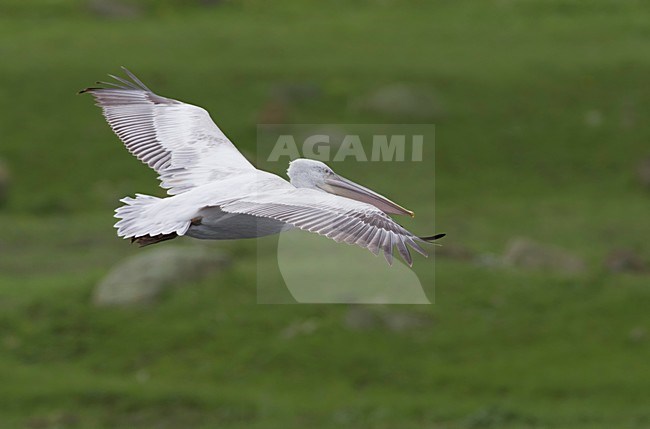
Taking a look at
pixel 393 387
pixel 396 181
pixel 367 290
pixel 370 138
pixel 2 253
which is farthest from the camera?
pixel 370 138

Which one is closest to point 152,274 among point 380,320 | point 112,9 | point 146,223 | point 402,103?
point 380,320

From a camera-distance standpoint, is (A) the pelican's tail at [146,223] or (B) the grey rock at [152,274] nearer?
(A) the pelican's tail at [146,223]

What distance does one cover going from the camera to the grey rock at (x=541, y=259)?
2294 cm

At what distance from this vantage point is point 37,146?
28781 millimetres

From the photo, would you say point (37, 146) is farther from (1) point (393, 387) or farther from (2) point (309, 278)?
(1) point (393, 387)

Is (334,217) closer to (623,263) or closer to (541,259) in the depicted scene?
(541,259)

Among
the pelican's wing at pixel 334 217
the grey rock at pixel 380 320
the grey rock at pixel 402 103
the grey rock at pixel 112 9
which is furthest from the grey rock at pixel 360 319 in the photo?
the grey rock at pixel 112 9

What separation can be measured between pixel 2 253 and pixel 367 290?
23.9ft

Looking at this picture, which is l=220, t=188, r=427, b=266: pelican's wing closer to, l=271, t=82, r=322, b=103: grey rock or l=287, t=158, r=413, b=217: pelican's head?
l=287, t=158, r=413, b=217: pelican's head

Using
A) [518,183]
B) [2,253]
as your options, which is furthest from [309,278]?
[518,183]

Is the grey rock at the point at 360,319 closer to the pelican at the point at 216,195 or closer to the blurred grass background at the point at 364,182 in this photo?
the blurred grass background at the point at 364,182

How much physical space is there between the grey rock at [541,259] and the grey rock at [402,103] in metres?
7.56

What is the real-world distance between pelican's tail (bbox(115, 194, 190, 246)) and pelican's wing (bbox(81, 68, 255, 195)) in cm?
83

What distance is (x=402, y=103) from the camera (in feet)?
101
